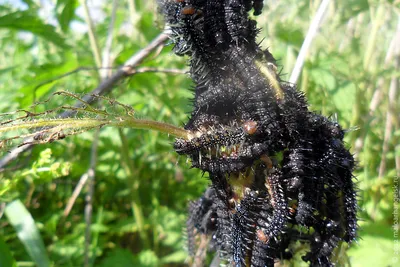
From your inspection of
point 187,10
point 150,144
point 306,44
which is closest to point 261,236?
point 187,10

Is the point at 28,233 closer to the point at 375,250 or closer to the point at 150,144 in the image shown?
the point at 150,144

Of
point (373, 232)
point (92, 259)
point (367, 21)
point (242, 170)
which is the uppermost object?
point (367, 21)

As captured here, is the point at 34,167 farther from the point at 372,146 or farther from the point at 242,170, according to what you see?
the point at 372,146

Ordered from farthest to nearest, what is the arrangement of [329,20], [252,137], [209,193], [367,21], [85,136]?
[367,21] < [329,20] < [85,136] < [209,193] < [252,137]

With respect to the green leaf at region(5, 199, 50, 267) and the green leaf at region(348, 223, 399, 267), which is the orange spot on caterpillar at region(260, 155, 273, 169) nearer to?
the green leaf at region(348, 223, 399, 267)

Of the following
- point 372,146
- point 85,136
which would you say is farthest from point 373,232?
point 85,136

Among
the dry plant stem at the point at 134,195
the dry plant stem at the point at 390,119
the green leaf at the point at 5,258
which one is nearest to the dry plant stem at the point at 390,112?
the dry plant stem at the point at 390,119

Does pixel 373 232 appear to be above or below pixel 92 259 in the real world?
above
